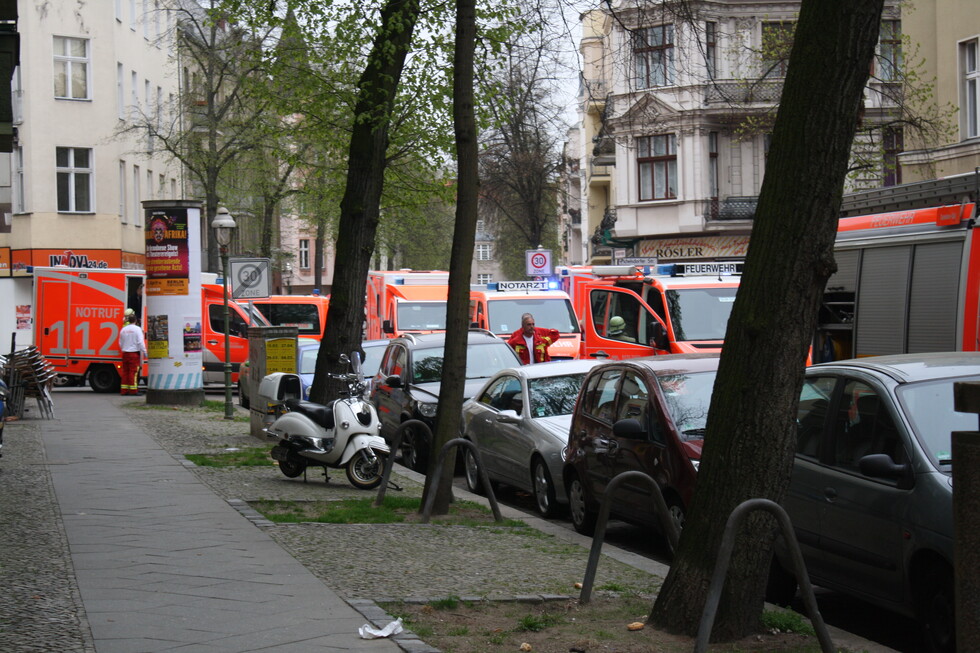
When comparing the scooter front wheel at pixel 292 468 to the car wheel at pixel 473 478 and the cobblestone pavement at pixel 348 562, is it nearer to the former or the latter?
the cobblestone pavement at pixel 348 562

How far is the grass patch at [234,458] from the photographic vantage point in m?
15.4

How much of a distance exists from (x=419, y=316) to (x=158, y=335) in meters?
6.23

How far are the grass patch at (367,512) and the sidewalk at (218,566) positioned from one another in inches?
12.1

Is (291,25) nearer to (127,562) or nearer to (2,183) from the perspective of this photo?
(127,562)

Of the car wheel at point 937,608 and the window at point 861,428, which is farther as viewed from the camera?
the window at point 861,428

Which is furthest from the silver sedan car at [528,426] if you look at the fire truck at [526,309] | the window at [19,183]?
the window at [19,183]

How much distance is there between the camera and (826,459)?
802cm

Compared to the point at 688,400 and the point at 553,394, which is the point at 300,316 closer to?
the point at 553,394

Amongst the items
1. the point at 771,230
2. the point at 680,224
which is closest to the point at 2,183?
the point at 680,224

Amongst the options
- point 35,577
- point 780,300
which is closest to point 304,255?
point 35,577

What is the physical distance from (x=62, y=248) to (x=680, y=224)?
23065 mm

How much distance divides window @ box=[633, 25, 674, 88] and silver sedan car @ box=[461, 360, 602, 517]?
341cm

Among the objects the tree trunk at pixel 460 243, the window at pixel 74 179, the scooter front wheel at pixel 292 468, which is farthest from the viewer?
the window at pixel 74 179

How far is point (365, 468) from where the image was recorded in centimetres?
1365
